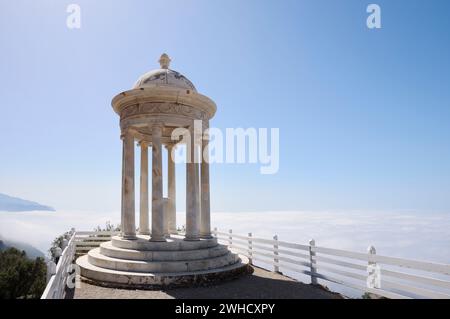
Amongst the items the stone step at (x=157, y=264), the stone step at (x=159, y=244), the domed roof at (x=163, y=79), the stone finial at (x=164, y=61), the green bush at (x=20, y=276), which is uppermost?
the stone finial at (x=164, y=61)

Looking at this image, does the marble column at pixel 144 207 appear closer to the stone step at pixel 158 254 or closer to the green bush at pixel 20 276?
the stone step at pixel 158 254

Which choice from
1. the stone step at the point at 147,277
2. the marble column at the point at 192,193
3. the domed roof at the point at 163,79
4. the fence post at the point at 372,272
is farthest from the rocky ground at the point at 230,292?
the domed roof at the point at 163,79

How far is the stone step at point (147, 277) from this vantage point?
38.5 feet

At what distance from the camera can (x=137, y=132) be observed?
1741 cm

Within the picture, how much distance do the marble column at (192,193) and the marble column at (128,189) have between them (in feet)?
7.96

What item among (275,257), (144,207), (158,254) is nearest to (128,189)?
(144,207)

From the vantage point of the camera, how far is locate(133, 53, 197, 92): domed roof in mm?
15512

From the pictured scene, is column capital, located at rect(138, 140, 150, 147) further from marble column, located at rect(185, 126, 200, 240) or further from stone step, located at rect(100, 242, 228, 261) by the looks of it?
stone step, located at rect(100, 242, 228, 261)

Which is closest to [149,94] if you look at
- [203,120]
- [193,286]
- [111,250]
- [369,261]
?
[203,120]

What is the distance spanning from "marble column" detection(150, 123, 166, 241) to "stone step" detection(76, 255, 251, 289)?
2.04 m

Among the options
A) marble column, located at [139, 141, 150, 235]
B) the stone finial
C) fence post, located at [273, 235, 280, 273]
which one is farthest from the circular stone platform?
the stone finial

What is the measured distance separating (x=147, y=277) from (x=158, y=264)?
722 millimetres
